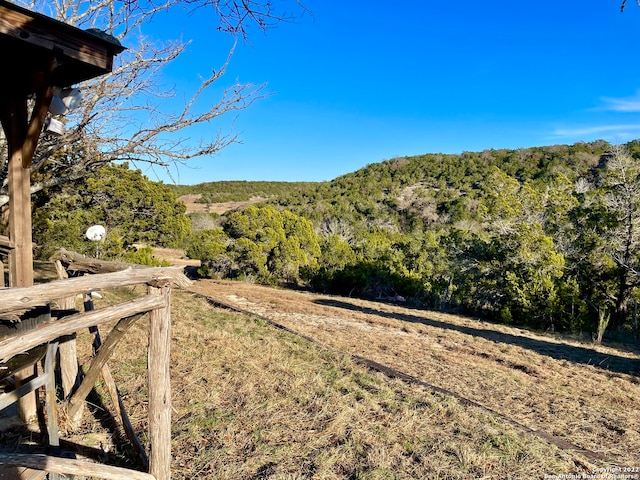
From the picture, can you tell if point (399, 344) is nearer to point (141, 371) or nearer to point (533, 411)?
point (533, 411)

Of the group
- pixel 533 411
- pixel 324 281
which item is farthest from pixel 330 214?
pixel 533 411

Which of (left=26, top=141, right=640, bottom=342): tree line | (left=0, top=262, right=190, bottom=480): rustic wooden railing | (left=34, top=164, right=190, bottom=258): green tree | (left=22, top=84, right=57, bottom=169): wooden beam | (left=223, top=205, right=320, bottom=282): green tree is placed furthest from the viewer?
(left=223, top=205, right=320, bottom=282): green tree

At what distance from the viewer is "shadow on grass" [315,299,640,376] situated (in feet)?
23.1

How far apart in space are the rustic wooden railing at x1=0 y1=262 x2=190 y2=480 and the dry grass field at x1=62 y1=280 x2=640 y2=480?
605 mm

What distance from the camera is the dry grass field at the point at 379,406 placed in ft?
10.3

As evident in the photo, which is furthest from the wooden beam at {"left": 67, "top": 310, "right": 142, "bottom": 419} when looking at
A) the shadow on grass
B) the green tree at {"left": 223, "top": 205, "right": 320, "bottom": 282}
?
the green tree at {"left": 223, "top": 205, "right": 320, "bottom": 282}

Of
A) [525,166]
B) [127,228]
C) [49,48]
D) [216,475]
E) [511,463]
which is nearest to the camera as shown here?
[49,48]

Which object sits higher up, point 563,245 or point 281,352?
point 563,245

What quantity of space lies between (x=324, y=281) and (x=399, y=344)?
10.9 metres

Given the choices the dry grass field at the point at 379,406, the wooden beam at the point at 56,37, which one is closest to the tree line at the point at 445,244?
the dry grass field at the point at 379,406

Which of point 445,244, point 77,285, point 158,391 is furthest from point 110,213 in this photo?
point 77,285

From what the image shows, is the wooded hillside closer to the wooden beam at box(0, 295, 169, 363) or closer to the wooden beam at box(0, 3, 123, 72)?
the wooden beam at box(0, 295, 169, 363)

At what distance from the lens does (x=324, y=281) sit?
18406 mm

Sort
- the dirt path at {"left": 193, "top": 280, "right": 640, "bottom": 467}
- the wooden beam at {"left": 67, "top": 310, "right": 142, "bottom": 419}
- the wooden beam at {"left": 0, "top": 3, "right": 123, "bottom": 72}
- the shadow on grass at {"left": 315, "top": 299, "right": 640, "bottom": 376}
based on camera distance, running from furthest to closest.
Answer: the shadow on grass at {"left": 315, "top": 299, "right": 640, "bottom": 376} < the dirt path at {"left": 193, "top": 280, "right": 640, "bottom": 467} < the wooden beam at {"left": 67, "top": 310, "right": 142, "bottom": 419} < the wooden beam at {"left": 0, "top": 3, "right": 123, "bottom": 72}
